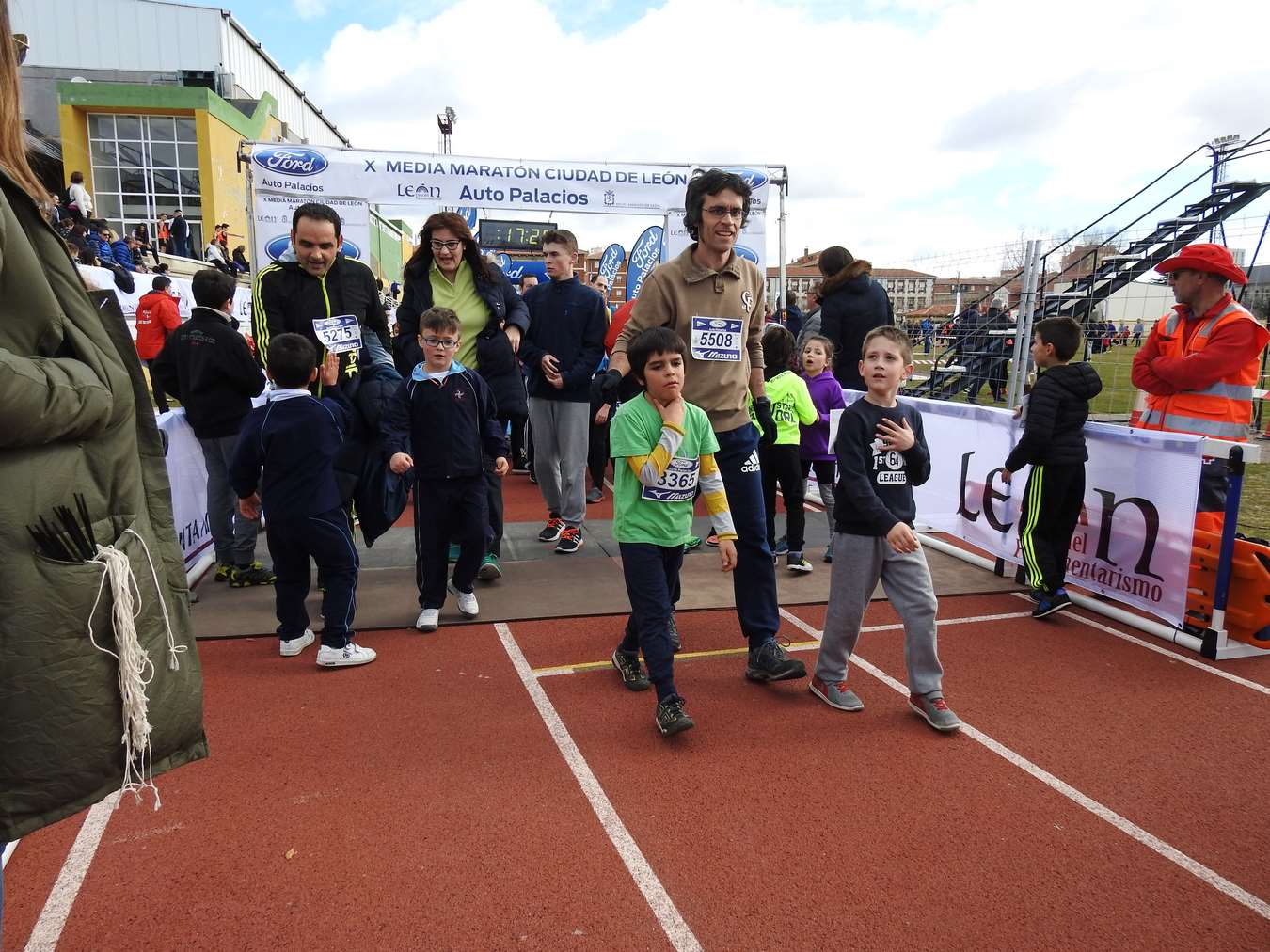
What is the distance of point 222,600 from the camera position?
5.17 metres

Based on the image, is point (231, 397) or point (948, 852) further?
point (231, 397)

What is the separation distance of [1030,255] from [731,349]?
609cm

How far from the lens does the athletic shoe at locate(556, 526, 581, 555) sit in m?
6.24

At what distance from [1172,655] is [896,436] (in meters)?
2.34

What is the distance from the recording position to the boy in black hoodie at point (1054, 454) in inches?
188

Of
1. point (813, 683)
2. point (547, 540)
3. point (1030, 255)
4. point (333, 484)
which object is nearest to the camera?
point (813, 683)

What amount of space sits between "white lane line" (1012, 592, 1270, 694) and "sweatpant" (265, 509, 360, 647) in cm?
426

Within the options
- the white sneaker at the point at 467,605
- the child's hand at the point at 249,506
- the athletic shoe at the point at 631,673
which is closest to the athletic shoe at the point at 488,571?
the white sneaker at the point at 467,605

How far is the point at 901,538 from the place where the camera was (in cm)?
341

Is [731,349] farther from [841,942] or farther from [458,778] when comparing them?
[841,942]

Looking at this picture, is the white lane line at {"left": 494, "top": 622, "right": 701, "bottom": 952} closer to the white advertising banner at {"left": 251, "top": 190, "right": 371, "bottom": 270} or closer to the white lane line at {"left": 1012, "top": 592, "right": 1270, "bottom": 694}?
the white lane line at {"left": 1012, "top": 592, "right": 1270, "bottom": 694}

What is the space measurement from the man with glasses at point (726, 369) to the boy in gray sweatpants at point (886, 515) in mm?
385

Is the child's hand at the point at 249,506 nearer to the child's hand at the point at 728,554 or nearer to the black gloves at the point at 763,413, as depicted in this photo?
the child's hand at the point at 728,554

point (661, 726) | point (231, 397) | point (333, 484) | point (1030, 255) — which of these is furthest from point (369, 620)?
point (1030, 255)
